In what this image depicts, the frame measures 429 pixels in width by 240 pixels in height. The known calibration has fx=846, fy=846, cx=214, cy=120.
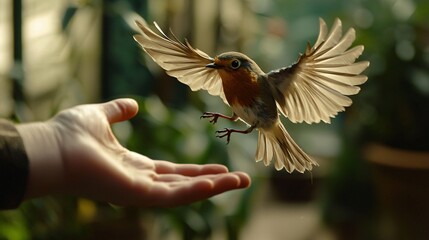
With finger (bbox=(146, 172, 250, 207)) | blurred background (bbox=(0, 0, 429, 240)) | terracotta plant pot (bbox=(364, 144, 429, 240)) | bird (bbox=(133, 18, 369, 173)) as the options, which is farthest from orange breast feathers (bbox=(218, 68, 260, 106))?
terracotta plant pot (bbox=(364, 144, 429, 240))

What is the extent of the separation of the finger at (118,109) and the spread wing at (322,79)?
23 centimetres

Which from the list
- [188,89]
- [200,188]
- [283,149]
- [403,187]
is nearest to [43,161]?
[200,188]

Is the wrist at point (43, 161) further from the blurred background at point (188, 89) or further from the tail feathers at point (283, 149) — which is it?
the blurred background at point (188, 89)

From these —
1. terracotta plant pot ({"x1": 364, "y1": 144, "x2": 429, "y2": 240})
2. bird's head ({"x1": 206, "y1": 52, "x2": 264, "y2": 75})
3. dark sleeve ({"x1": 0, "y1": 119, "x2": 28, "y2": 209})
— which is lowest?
terracotta plant pot ({"x1": 364, "y1": 144, "x2": 429, "y2": 240})

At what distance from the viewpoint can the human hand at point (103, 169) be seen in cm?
66

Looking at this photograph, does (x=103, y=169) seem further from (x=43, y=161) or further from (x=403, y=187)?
(x=403, y=187)

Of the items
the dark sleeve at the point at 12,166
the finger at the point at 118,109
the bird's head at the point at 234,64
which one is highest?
the bird's head at the point at 234,64

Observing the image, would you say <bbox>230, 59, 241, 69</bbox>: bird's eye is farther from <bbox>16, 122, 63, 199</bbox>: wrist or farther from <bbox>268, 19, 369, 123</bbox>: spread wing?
<bbox>16, 122, 63, 199</bbox>: wrist

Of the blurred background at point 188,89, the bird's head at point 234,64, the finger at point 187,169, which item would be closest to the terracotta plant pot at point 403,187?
the blurred background at point 188,89

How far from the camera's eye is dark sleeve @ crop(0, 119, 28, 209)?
66 cm

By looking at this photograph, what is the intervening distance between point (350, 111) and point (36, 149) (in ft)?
3.38

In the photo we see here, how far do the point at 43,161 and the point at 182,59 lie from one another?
0.20 meters

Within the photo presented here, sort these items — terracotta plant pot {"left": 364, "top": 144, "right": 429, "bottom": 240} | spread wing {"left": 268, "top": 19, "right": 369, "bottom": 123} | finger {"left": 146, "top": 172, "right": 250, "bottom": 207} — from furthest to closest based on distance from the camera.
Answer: terracotta plant pot {"left": 364, "top": 144, "right": 429, "bottom": 240}, finger {"left": 146, "top": 172, "right": 250, "bottom": 207}, spread wing {"left": 268, "top": 19, "right": 369, "bottom": 123}

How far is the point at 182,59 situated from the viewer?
1.66 feet
